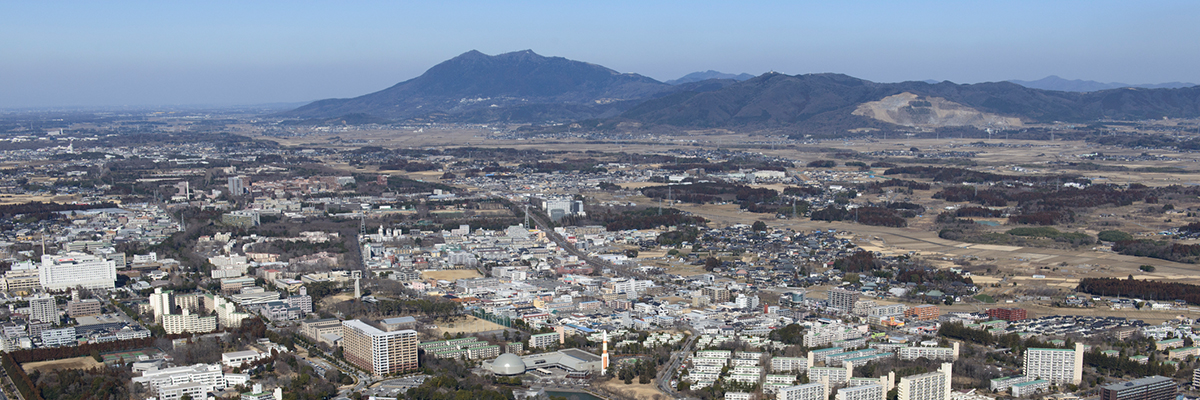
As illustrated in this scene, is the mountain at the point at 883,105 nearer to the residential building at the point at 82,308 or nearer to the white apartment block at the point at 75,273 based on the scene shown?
the white apartment block at the point at 75,273

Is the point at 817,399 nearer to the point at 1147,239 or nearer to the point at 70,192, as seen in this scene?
the point at 1147,239

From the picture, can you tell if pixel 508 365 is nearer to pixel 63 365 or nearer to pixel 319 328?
pixel 319 328

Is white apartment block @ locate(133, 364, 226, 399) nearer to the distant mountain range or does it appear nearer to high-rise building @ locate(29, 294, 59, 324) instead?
high-rise building @ locate(29, 294, 59, 324)

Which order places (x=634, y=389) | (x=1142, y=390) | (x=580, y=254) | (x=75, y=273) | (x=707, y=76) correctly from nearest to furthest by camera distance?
(x=1142, y=390) < (x=634, y=389) < (x=75, y=273) < (x=580, y=254) < (x=707, y=76)

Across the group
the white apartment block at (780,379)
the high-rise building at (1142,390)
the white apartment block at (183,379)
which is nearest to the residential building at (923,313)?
the high-rise building at (1142,390)

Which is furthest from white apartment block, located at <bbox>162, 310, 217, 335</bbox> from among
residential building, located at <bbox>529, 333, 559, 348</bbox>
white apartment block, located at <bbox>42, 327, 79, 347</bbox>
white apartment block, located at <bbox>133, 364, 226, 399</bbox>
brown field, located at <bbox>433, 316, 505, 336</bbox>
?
residential building, located at <bbox>529, 333, 559, 348</bbox>

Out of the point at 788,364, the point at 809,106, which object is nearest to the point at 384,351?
the point at 788,364
